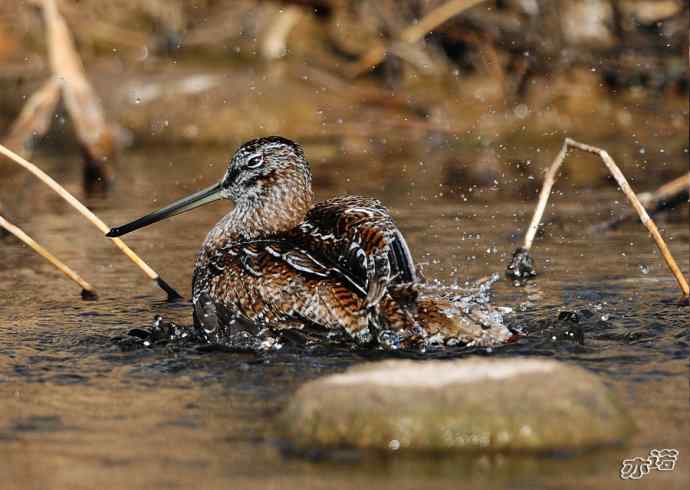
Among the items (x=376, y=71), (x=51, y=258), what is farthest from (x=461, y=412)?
Answer: (x=376, y=71)

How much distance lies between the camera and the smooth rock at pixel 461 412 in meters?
4.28

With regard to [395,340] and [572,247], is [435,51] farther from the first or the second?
[395,340]

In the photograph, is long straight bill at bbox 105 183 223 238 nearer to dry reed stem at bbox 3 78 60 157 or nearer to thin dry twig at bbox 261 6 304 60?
dry reed stem at bbox 3 78 60 157

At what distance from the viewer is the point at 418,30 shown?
12.8 metres

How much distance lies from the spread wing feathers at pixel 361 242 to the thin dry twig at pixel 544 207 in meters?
1.04

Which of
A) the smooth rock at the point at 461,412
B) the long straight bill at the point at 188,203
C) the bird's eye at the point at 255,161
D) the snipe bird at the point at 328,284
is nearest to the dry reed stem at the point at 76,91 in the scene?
the long straight bill at the point at 188,203

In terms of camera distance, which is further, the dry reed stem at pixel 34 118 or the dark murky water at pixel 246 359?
the dry reed stem at pixel 34 118

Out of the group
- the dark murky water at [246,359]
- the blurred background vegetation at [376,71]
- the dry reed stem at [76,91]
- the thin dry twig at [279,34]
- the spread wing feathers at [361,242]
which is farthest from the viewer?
the thin dry twig at [279,34]

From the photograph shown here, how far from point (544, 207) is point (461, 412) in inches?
119

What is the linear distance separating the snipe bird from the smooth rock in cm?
131

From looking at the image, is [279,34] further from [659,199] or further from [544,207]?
[544,207]

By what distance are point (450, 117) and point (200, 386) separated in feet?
29.6

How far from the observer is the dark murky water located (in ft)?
13.8

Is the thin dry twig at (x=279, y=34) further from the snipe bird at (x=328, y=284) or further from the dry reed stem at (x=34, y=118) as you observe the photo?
the snipe bird at (x=328, y=284)
